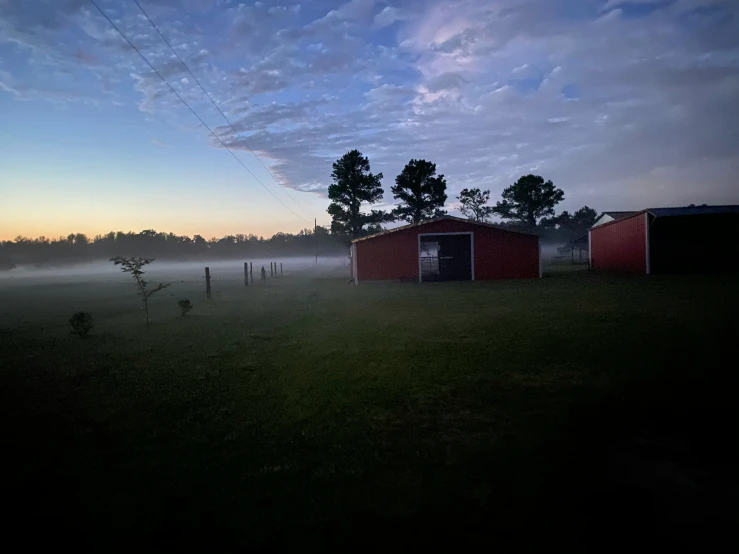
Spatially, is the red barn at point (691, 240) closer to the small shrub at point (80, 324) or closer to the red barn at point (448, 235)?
the red barn at point (448, 235)

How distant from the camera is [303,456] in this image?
4.07 meters

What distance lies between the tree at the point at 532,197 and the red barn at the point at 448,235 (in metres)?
30.2

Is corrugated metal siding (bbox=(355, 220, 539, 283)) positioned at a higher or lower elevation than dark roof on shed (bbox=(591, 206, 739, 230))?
lower

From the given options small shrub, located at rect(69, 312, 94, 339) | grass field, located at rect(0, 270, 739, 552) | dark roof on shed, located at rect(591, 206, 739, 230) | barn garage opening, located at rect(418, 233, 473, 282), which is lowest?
grass field, located at rect(0, 270, 739, 552)

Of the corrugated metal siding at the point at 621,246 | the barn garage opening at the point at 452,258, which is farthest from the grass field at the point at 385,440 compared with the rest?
the barn garage opening at the point at 452,258

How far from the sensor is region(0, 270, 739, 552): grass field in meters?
2.99

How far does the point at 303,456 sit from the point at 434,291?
52.5 feet

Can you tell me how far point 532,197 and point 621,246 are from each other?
2812cm

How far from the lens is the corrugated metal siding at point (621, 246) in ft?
76.8

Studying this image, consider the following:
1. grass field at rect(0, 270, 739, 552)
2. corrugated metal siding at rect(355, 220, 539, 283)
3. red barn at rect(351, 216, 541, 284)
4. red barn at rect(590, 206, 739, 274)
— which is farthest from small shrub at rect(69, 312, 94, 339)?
red barn at rect(590, 206, 739, 274)

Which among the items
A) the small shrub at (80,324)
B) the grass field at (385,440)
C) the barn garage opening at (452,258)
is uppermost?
the barn garage opening at (452,258)

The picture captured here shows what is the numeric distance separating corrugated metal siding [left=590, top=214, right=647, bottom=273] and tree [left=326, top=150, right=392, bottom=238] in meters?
21.7

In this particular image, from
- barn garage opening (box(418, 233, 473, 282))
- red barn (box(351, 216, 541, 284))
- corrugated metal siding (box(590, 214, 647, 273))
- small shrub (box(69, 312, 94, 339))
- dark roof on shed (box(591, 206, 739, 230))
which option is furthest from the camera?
barn garage opening (box(418, 233, 473, 282))

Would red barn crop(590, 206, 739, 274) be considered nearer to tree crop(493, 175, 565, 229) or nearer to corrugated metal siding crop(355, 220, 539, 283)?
corrugated metal siding crop(355, 220, 539, 283)
